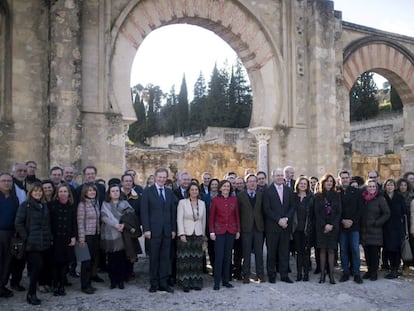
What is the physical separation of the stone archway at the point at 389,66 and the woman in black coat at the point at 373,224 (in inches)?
277

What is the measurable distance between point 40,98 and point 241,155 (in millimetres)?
10738

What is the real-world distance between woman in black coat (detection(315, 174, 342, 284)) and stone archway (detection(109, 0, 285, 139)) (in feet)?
14.9

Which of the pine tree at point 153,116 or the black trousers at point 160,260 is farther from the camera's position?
the pine tree at point 153,116

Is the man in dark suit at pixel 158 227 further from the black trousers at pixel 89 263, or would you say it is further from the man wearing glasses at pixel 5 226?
Result: the man wearing glasses at pixel 5 226

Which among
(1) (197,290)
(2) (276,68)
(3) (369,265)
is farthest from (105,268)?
(2) (276,68)

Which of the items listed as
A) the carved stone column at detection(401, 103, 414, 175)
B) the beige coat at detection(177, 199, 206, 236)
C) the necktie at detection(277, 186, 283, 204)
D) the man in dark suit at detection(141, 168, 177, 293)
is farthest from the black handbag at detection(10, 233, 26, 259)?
the carved stone column at detection(401, 103, 414, 175)

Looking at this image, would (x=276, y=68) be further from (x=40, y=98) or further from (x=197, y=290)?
(x=197, y=290)

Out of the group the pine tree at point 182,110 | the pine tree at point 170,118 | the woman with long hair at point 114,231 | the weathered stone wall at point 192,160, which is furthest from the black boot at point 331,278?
the pine tree at point 170,118

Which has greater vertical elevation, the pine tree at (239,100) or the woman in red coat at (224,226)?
the pine tree at (239,100)

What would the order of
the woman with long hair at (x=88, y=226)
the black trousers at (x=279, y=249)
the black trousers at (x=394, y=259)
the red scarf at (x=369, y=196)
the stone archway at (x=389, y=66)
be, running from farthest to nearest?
1. the stone archway at (x=389, y=66)
2. the black trousers at (x=394, y=259)
3. the red scarf at (x=369, y=196)
4. the black trousers at (x=279, y=249)
5. the woman with long hair at (x=88, y=226)

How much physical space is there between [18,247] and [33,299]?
23.1 inches

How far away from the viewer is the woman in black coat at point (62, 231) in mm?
5461

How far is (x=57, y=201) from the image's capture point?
5.52m

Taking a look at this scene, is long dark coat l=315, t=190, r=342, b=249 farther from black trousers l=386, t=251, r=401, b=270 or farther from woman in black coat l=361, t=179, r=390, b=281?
black trousers l=386, t=251, r=401, b=270
